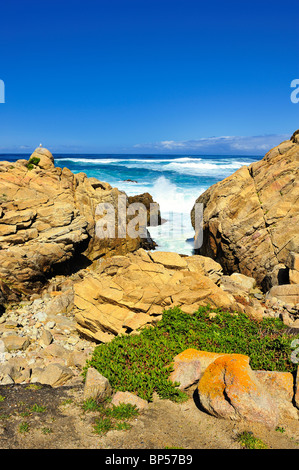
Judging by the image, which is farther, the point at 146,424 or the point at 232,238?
the point at 232,238

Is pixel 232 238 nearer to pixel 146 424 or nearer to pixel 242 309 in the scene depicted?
pixel 242 309

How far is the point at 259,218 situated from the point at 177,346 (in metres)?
11.4

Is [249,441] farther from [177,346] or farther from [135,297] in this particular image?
[135,297]

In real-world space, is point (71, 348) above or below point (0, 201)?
below

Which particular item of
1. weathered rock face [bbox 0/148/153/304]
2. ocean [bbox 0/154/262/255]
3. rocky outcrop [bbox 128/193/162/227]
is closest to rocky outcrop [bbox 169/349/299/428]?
weathered rock face [bbox 0/148/153/304]

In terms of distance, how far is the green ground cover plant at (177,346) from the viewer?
865 cm

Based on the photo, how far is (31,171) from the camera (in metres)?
21.5

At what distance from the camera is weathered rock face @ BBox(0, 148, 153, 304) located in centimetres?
1781

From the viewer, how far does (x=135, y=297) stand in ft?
41.6

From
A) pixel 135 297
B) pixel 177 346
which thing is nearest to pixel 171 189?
pixel 135 297

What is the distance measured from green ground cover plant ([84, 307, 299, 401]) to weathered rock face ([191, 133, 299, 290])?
6.17 meters
